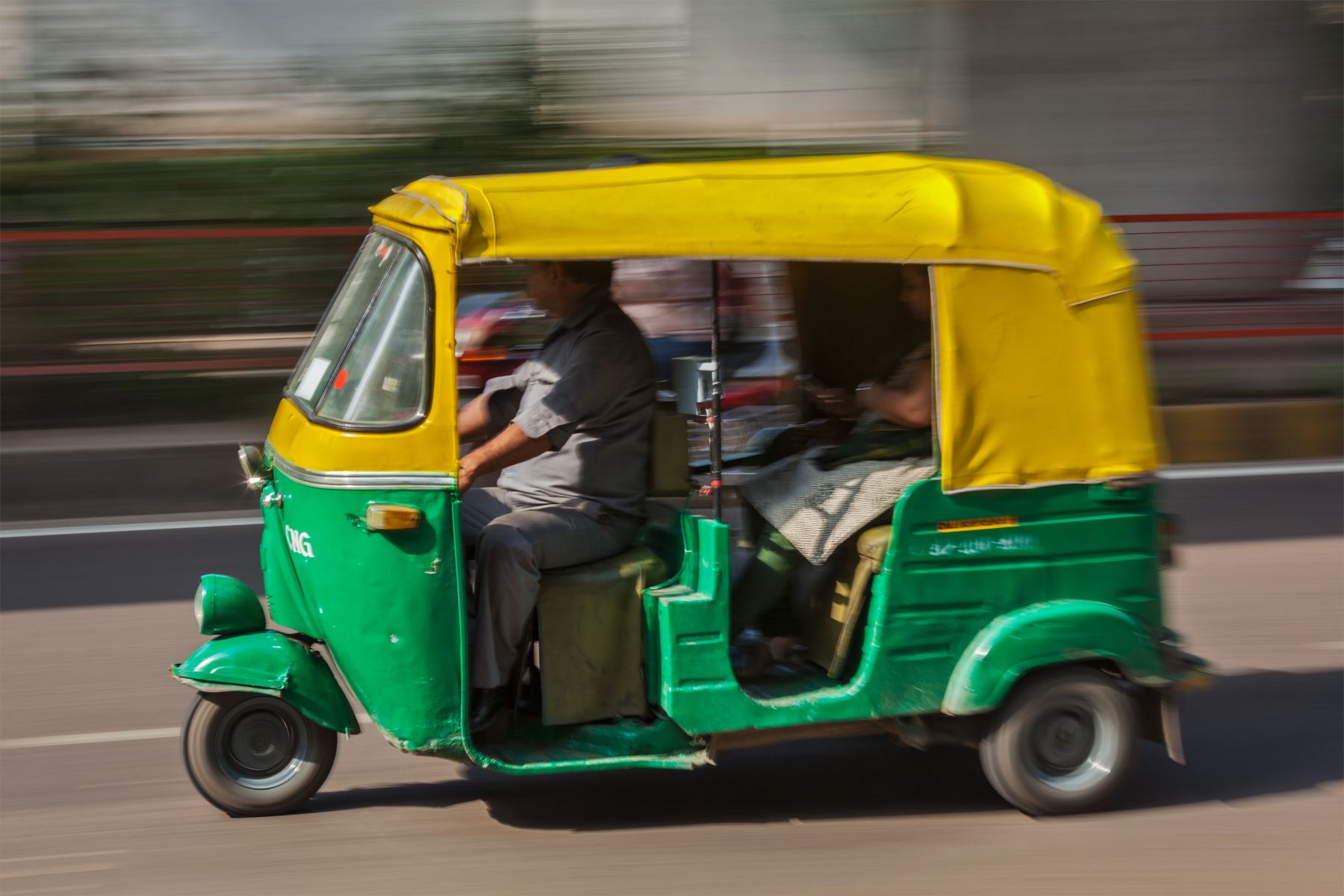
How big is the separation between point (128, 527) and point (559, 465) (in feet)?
17.5

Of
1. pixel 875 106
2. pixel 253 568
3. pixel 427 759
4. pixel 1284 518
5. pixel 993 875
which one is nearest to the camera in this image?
pixel 993 875

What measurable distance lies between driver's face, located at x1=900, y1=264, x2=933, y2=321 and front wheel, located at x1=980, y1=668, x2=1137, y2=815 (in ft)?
3.84

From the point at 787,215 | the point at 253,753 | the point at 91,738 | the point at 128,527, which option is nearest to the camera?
the point at 787,215

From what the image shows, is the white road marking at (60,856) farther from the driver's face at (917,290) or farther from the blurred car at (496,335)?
the driver's face at (917,290)

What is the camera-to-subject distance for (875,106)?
1302 cm

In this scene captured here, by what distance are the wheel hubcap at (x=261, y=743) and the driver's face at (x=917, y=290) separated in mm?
2262

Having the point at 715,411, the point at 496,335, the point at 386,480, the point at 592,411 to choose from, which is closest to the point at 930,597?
the point at 715,411

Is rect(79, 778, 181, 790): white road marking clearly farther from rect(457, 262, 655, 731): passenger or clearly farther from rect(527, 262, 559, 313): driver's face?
rect(527, 262, 559, 313): driver's face

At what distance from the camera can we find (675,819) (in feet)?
15.6

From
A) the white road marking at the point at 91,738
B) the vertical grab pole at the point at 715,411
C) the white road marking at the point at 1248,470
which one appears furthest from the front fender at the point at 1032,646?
the white road marking at the point at 1248,470

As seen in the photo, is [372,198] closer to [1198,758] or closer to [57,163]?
[57,163]

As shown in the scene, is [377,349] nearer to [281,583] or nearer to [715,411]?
[281,583]

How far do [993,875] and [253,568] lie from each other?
4.85 meters

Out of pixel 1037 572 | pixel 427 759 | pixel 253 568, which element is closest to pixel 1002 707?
pixel 1037 572
